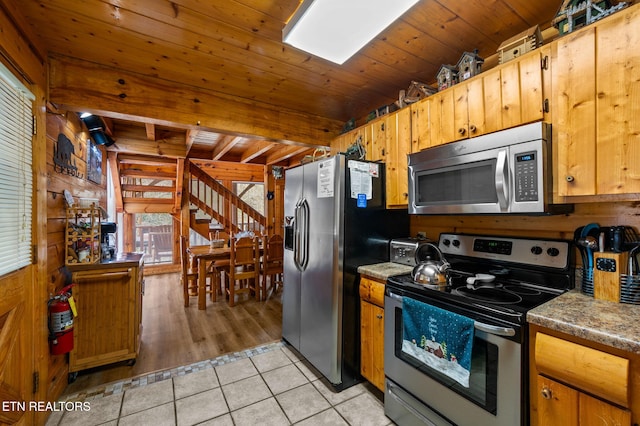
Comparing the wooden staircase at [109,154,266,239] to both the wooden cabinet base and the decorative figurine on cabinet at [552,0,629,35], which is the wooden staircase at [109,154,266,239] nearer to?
the wooden cabinet base

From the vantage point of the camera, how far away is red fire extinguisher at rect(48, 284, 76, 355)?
1896 millimetres

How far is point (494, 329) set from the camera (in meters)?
1.25

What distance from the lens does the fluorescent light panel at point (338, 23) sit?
1338 mm

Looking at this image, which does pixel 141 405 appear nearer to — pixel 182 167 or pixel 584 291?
pixel 584 291

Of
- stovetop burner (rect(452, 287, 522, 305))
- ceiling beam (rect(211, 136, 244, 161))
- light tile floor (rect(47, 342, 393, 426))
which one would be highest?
ceiling beam (rect(211, 136, 244, 161))

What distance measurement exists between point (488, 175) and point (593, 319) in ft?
2.67

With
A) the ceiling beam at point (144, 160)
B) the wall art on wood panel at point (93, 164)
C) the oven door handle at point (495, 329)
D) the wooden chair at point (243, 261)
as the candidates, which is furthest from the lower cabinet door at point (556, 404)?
the ceiling beam at point (144, 160)

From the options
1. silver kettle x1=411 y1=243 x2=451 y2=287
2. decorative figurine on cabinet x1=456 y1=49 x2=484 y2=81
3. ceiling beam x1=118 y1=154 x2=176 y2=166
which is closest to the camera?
silver kettle x1=411 y1=243 x2=451 y2=287

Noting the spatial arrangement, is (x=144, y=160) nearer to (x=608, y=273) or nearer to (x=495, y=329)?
(x=495, y=329)

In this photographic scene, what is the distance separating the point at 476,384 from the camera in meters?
1.35

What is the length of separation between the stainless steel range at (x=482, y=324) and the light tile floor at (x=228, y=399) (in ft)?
1.13

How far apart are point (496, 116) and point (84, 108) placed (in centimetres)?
276

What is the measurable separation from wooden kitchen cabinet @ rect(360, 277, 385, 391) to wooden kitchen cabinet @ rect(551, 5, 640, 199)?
121cm

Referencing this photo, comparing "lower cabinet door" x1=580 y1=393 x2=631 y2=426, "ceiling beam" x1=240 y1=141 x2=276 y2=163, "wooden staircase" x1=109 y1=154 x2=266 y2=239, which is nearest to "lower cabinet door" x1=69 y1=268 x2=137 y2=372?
"wooden staircase" x1=109 y1=154 x2=266 y2=239
